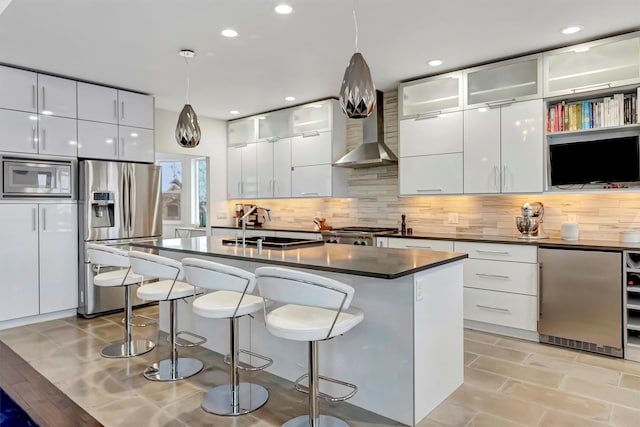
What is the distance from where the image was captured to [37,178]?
421 cm

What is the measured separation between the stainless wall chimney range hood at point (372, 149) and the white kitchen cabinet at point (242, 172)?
1.61m

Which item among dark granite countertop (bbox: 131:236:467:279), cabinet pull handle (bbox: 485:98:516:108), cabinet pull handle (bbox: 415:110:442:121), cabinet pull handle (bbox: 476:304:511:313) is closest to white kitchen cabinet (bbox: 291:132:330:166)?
cabinet pull handle (bbox: 415:110:442:121)

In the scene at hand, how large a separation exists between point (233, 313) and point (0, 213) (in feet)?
10.3

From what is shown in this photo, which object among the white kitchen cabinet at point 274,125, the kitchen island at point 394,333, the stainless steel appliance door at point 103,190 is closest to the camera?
the kitchen island at point 394,333

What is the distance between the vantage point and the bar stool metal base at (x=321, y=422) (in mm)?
2234

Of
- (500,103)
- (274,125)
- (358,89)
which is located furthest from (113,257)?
(500,103)

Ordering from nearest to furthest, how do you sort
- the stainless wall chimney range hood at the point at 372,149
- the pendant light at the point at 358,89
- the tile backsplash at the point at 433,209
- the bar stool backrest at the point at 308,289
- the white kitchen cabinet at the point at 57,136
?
the bar stool backrest at the point at 308,289 < the pendant light at the point at 358,89 < the tile backsplash at the point at 433,209 < the white kitchen cabinet at the point at 57,136 < the stainless wall chimney range hood at the point at 372,149

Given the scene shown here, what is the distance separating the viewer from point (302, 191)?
5.64m

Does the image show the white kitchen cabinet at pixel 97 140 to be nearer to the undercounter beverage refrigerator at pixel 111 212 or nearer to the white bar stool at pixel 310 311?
the undercounter beverage refrigerator at pixel 111 212

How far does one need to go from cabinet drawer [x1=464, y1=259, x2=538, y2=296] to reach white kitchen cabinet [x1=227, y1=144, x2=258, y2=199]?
11.3 ft

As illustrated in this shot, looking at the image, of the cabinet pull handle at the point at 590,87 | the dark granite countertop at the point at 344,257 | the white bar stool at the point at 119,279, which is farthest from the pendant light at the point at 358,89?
the cabinet pull handle at the point at 590,87

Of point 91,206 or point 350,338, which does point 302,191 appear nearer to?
point 91,206

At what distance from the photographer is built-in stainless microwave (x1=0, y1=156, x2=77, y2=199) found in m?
4.04

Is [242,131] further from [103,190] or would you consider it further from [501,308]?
[501,308]
